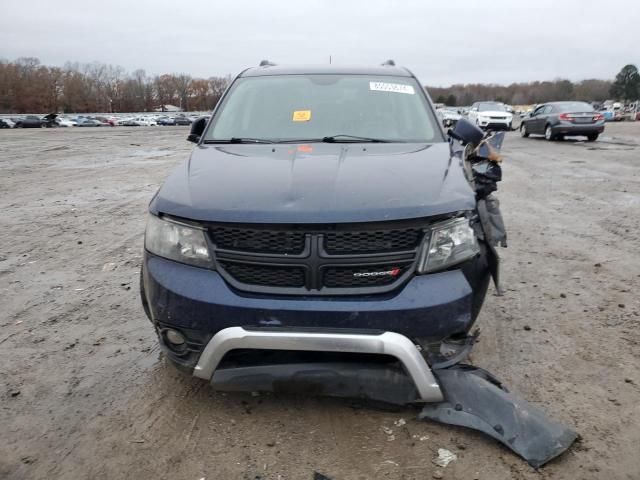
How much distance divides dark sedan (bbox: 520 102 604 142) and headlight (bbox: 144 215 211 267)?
19.7m

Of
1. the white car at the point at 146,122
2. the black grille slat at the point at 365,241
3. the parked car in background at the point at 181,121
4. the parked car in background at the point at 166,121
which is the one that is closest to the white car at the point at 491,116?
the black grille slat at the point at 365,241

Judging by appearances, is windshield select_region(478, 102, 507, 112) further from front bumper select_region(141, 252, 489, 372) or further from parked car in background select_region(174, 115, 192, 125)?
parked car in background select_region(174, 115, 192, 125)

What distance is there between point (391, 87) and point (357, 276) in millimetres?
2182

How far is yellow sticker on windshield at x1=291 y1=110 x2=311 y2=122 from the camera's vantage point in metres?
3.71

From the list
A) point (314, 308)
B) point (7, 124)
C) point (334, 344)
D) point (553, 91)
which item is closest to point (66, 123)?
point (7, 124)

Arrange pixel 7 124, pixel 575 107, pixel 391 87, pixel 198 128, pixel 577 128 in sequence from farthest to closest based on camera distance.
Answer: pixel 7 124, pixel 575 107, pixel 577 128, pixel 198 128, pixel 391 87

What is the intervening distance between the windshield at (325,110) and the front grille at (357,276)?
54.2 inches

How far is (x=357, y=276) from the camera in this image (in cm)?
236

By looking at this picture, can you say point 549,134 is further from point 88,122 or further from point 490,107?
point 88,122

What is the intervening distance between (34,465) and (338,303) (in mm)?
1549

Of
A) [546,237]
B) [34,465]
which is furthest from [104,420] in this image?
[546,237]

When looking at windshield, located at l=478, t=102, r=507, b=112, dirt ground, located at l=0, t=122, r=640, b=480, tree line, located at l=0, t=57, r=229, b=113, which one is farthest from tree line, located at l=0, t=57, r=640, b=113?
dirt ground, located at l=0, t=122, r=640, b=480

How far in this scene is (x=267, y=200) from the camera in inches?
96.4

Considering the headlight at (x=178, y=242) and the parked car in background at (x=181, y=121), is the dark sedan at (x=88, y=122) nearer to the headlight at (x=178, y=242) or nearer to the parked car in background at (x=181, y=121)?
the parked car in background at (x=181, y=121)
